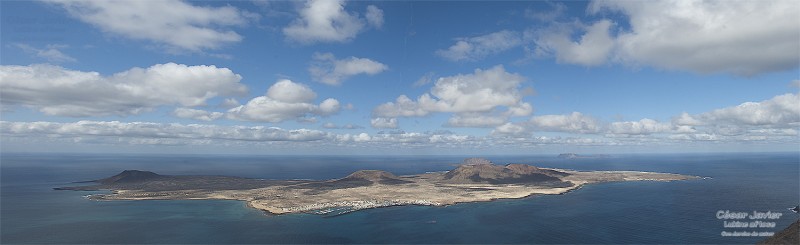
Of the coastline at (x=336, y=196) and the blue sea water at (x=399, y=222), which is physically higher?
the coastline at (x=336, y=196)

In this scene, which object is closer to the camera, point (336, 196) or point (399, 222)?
point (399, 222)

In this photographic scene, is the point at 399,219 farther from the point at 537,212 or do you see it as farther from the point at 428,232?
the point at 537,212

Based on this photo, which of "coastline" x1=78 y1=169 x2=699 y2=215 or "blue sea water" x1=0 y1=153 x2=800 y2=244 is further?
"coastline" x1=78 y1=169 x2=699 y2=215

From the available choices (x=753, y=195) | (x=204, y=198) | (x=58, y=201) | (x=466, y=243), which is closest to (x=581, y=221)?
(x=466, y=243)

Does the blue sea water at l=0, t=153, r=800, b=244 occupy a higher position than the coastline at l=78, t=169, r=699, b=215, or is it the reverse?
the coastline at l=78, t=169, r=699, b=215

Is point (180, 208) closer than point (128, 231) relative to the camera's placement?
No

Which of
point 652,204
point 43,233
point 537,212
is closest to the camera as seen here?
point 43,233

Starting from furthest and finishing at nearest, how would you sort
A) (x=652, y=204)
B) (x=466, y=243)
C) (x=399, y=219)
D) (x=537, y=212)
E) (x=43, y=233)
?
(x=652, y=204), (x=537, y=212), (x=399, y=219), (x=43, y=233), (x=466, y=243)

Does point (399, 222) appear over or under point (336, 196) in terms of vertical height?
under

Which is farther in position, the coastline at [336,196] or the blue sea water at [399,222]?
the coastline at [336,196]
